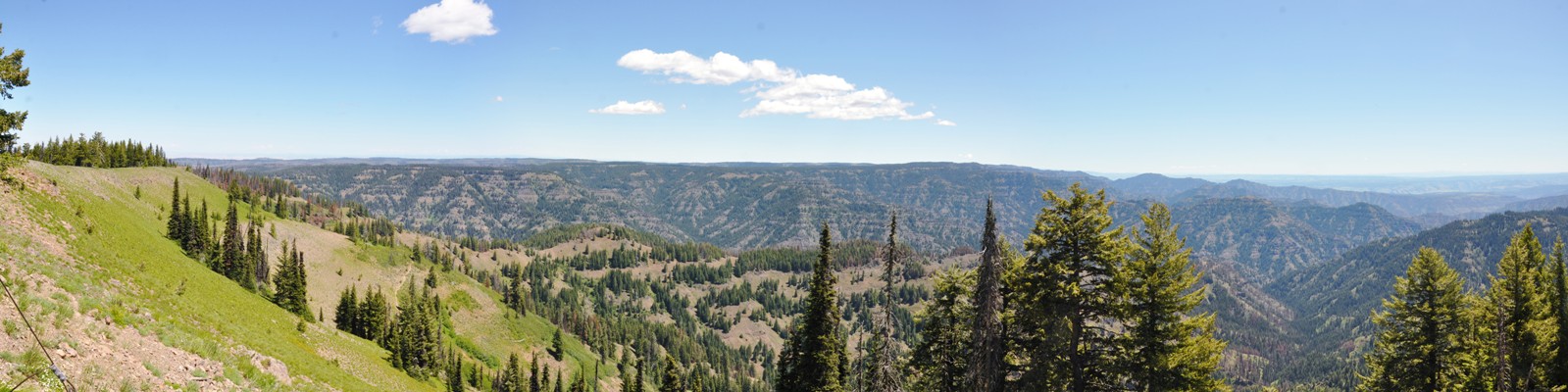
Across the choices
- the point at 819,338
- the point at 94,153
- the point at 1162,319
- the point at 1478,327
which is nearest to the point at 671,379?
the point at 819,338

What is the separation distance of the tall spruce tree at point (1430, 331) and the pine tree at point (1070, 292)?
1697 centimetres

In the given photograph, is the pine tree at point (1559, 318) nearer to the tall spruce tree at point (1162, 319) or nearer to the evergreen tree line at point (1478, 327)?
the evergreen tree line at point (1478, 327)

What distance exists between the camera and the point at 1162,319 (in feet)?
72.5

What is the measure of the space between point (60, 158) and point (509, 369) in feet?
399

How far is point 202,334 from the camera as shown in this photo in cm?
2906

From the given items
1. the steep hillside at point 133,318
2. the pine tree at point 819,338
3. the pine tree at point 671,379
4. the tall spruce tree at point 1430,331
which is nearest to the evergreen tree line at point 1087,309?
the pine tree at point 819,338

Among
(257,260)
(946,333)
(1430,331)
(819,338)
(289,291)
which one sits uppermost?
(1430,331)

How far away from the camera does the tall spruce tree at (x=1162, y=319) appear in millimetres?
21672

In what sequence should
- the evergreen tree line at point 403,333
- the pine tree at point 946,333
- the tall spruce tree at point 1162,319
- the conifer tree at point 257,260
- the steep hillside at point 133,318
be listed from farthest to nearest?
the conifer tree at point 257,260 → the evergreen tree line at point 403,333 → the pine tree at point 946,333 → the tall spruce tree at point 1162,319 → the steep hillside at point 133,318

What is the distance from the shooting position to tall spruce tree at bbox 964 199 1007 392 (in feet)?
66.9

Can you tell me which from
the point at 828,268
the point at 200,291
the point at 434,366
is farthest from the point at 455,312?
the point at 828,268

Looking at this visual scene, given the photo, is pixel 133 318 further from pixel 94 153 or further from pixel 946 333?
pixel 94 153

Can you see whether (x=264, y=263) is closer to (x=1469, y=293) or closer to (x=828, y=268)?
(x=828, y=268)

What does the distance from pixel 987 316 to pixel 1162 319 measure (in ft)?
22.2
